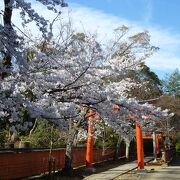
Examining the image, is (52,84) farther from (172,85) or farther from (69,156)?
(172,85)

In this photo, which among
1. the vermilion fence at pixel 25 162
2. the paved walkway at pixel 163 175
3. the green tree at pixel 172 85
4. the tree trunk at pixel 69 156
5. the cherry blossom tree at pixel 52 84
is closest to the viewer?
the cherry blossom tree at pixel 52 84

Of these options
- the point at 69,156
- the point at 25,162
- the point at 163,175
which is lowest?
the point at 163,175

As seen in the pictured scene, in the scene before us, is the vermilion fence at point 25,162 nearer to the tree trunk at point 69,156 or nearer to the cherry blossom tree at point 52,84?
the tree trunk at point 69,156

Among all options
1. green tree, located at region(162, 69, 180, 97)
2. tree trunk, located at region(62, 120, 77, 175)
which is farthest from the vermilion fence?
green tree, located at region(162, 69, 180, 97)

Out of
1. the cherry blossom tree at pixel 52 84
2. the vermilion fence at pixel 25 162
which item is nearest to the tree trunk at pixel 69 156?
the vermilion fence at pixel 25 162

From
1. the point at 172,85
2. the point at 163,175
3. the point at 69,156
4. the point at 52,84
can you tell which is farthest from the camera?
the point at 172,85

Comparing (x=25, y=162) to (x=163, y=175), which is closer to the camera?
(x=25, y=162)

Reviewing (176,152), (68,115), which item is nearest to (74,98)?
(68,115)

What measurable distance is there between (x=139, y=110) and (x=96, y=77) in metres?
1.45

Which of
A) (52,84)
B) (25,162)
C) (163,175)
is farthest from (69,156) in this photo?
(52,84)

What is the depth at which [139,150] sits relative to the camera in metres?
24.6

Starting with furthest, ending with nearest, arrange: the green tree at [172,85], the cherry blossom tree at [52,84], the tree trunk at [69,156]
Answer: the green tree at [172,85] < the tree trunk at [69,156] < the cherry blossom tree at [52,84]

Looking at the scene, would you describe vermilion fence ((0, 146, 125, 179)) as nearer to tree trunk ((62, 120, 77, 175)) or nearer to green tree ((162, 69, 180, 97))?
tree trunk ((62, 120, 77, 175))

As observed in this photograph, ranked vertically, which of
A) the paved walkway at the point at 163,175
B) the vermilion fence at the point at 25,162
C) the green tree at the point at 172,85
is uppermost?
the green tree at the point at 172,85
